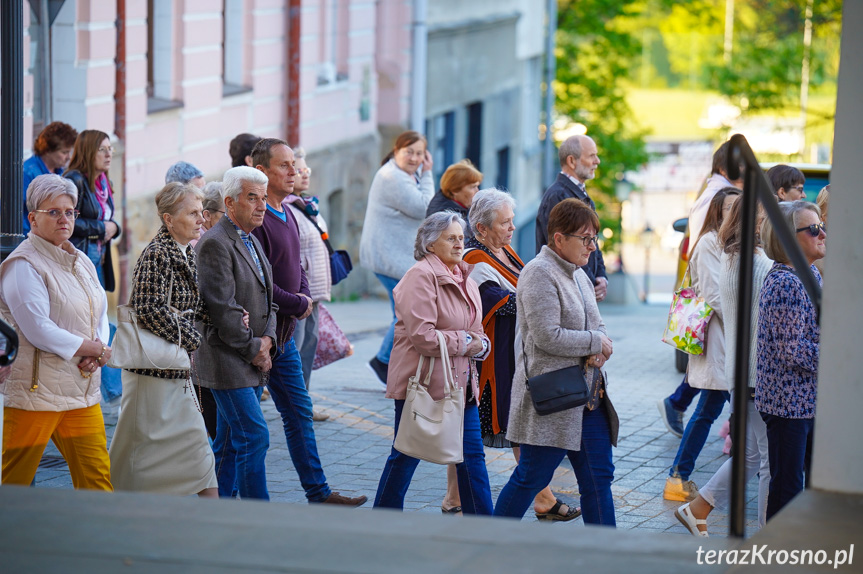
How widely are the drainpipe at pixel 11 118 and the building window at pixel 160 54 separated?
6693mm

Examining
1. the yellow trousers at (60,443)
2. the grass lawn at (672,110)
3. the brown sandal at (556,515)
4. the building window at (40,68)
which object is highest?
the building window at (40,68)

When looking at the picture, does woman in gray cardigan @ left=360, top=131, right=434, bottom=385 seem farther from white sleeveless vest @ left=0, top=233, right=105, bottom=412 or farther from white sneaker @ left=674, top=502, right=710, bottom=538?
white sleeveless vest @ left=0, top=233, right=105, bottom=412

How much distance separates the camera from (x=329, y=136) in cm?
1817

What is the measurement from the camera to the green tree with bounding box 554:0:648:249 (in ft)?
111

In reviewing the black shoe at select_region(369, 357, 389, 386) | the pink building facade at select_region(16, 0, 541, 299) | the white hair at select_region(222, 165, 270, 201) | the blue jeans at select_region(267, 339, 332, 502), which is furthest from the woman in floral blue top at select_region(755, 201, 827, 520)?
the pink building facade at select_region(16, 0, 541, 299)

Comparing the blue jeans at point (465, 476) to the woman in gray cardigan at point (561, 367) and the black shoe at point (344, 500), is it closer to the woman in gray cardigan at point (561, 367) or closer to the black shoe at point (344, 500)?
the woman in gray cardigan at point (561, 367)

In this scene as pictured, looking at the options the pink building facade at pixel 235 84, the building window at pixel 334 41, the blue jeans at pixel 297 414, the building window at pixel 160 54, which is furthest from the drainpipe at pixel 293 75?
the blue jeans at pixel 297 414

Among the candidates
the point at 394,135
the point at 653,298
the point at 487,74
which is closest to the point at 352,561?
the point at 394,135

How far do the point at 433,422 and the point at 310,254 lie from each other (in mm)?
2404

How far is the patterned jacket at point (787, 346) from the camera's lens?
550cm

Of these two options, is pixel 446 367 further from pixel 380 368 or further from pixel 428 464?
pixel 380 368

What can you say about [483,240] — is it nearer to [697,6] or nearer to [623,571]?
[623,571]

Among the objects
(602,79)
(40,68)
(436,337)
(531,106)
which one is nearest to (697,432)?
(436,337)

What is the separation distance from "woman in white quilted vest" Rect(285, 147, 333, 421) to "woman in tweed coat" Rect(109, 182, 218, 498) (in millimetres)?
1992
